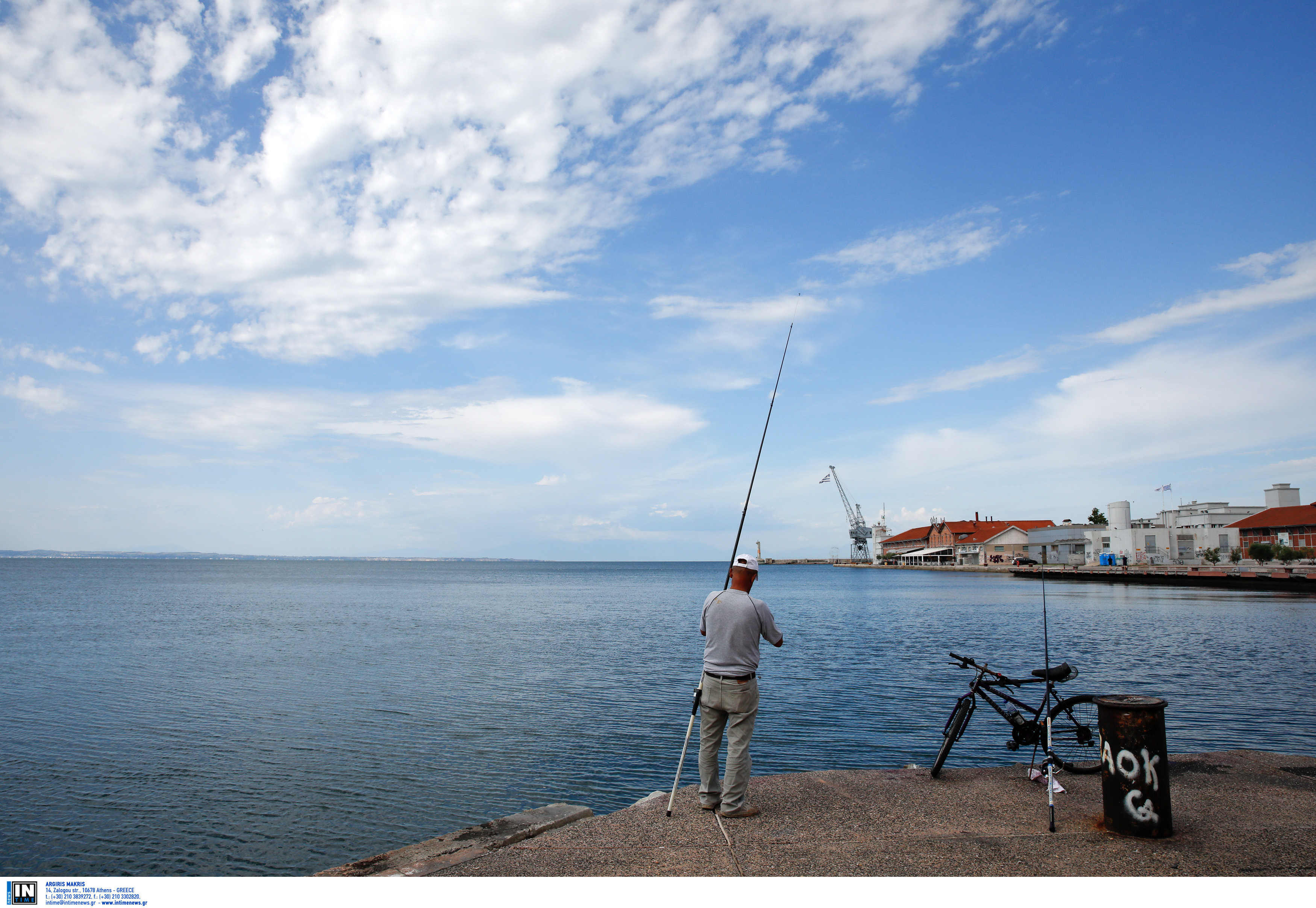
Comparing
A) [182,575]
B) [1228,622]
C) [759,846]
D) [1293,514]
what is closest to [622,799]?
[759,846]

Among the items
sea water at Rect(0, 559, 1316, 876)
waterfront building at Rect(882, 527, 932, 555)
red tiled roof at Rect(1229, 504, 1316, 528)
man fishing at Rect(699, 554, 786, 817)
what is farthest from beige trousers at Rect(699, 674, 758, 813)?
waterfront building at Rect(882, 527, 932, 555)

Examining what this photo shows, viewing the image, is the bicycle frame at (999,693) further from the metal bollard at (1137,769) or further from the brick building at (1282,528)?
the brick building at (1282,528)

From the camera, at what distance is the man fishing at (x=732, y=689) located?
253 inches

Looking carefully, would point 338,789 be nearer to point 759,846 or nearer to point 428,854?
point 428,854

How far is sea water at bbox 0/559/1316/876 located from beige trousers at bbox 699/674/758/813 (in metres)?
4.84

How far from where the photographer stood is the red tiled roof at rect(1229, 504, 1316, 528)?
77188 millimetres

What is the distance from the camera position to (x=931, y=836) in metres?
5.87

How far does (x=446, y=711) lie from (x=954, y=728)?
12626 millimetres

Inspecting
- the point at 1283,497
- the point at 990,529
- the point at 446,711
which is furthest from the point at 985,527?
the point at 446,711

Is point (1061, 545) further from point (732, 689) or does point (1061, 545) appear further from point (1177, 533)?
point (732, 689)
